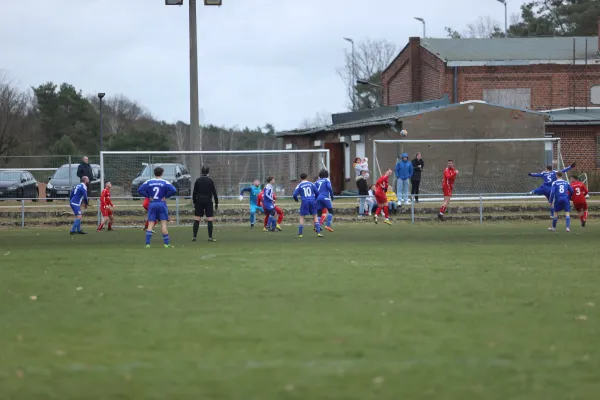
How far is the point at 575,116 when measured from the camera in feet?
160

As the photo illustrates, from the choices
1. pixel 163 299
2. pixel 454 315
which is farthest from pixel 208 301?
pixel 454 315

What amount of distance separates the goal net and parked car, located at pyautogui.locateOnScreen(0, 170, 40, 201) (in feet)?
43.2

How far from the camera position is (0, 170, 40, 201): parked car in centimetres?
3719

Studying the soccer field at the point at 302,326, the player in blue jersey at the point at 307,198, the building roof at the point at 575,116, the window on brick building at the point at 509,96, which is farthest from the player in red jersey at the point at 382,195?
the window on brick building at the point at 509,96

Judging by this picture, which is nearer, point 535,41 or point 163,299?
point 163,299

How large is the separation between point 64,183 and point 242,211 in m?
8.28

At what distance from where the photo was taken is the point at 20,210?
3572cm

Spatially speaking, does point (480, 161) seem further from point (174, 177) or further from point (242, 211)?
point (174, 177)

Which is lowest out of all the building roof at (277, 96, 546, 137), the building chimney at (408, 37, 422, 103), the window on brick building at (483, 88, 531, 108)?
the building roof at (277, 96, 546, 137)

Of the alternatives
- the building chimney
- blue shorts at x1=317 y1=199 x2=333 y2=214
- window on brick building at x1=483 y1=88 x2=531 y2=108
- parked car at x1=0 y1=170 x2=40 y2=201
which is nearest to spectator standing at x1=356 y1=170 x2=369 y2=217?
blue shorts at x1=317 y1=199 x2=333 y2=214

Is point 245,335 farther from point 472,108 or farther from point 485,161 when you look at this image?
point 472,108

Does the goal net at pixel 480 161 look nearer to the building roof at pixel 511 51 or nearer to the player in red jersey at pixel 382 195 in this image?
the player in red jersey at pixel 382 195

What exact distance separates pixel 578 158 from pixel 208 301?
37.8m

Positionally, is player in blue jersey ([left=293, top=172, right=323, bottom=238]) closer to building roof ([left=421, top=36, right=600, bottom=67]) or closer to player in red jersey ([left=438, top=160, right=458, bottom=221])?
player in red jersey ([left=438, top=160, right=458, bottom=221])
